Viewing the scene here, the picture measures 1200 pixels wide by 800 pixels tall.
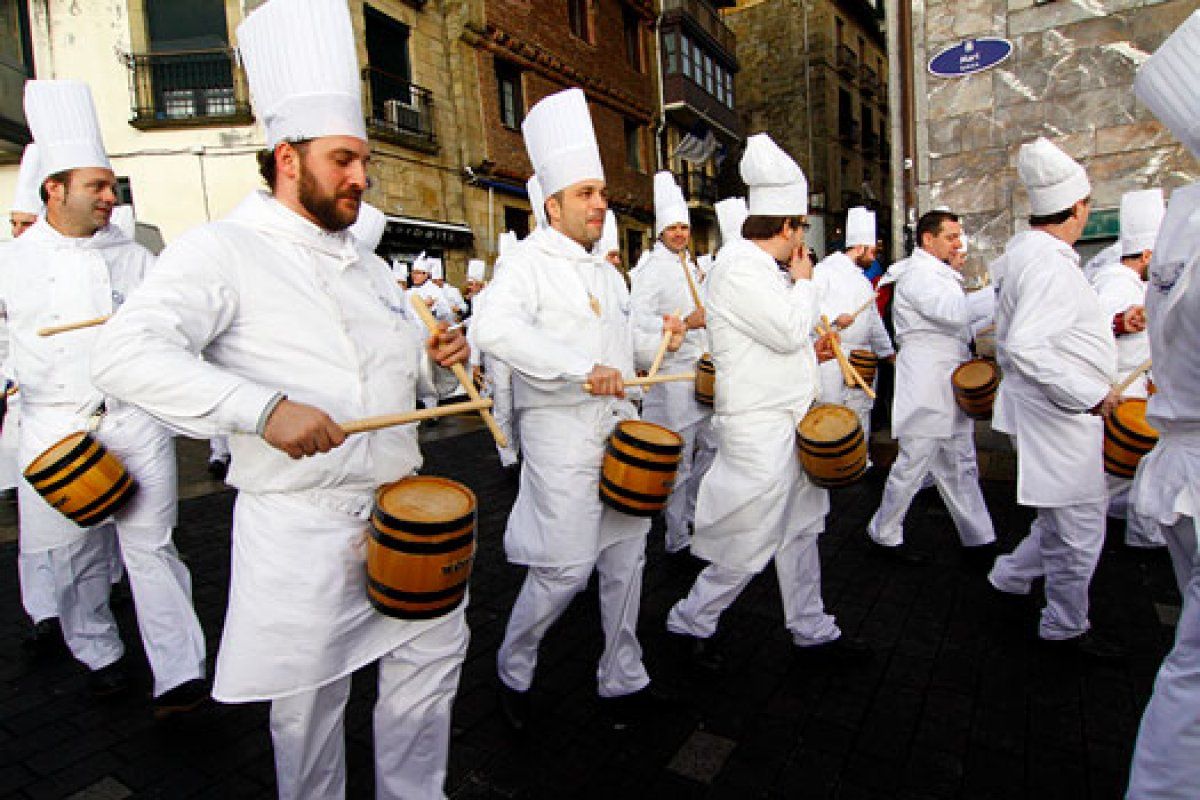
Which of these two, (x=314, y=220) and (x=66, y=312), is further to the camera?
(x=66, y=312)

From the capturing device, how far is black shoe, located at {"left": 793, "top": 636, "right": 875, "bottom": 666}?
3.37 meters

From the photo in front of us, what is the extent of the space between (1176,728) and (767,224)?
2.37 m

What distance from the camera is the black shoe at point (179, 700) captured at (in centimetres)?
310

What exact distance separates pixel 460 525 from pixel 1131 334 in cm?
491

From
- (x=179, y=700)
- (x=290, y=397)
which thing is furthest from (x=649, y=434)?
(x=179, y=700)

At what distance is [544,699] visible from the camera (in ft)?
10.5

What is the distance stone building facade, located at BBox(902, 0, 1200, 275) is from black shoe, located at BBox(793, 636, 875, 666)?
555 centimetres

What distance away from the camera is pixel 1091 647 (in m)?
3.38

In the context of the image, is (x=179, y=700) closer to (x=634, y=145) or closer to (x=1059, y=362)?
(x=1059, y=362)

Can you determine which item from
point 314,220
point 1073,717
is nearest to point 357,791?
point 314,220

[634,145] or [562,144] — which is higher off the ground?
[634,145]

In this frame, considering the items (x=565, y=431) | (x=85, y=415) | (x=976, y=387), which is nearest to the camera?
(x=565, y=431)

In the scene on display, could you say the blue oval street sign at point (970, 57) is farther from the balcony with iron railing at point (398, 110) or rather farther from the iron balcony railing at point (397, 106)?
the iron balcony railing at point (397, 106)

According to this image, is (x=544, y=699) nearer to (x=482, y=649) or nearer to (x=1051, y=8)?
(x=482, y=649)
